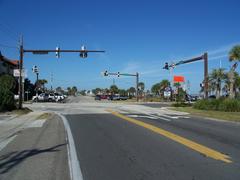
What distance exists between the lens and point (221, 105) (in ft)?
112

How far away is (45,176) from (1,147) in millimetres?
4738

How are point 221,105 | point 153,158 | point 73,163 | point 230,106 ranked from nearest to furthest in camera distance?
point 73,163
point 153,158
point 230,106
point 221,105

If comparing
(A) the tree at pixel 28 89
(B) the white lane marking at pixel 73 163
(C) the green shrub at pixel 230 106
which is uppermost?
(A) the tree at pixel 28 89

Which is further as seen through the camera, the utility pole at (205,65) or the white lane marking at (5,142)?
the utility pole at (205,65)

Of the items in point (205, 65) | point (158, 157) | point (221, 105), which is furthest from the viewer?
point (205, 65)

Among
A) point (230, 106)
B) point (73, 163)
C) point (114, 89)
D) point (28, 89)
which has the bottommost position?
point (73, 163)

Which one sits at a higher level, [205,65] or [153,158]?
[205,65]

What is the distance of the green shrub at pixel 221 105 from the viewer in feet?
109

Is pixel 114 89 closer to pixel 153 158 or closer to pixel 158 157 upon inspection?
pixel 158 157

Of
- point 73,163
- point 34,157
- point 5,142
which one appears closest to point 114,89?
point 5,142

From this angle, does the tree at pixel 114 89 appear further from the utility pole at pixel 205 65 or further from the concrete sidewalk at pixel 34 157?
the concrete sidewalk at pixel 34 157

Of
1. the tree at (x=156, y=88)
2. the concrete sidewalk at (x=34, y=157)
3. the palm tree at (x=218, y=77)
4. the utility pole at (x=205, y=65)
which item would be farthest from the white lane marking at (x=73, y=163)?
the tree at (x=156, y=88)

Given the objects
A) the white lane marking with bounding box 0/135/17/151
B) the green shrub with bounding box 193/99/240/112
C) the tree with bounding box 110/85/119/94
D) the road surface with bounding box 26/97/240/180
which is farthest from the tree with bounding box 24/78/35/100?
the road surface with bounding box 26/97/240/180

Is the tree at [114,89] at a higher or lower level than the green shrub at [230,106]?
higher
